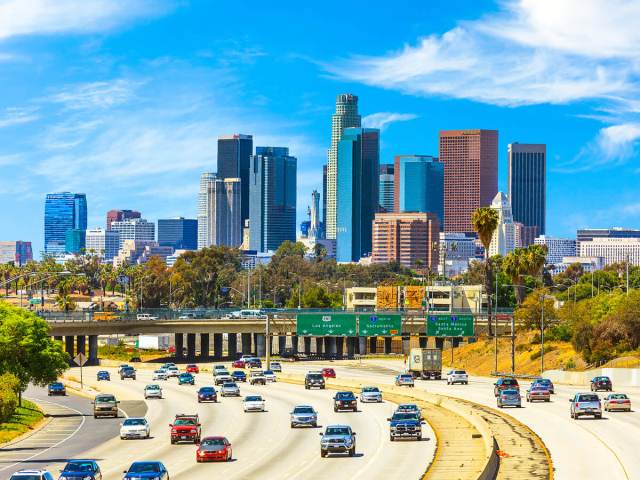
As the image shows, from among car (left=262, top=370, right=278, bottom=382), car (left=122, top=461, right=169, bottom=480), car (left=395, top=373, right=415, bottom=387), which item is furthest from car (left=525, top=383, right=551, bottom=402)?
car (left=122, top=461, right=169, bottom=480)

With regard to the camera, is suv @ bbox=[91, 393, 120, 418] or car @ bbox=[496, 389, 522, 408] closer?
car @ bbox=[496, 389, 522, 408]

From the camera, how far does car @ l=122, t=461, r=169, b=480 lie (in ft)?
146

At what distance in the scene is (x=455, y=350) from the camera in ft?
577

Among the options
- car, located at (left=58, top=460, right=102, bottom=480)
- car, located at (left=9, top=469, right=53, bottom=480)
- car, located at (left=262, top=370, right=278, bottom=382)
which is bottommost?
car, located at (left=262, top=370, right=278, bottom=382)

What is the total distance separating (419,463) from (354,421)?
76.8 feet

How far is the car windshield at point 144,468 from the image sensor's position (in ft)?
148

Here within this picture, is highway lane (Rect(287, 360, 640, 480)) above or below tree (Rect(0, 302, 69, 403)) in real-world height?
below

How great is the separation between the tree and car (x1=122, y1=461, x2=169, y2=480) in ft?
124

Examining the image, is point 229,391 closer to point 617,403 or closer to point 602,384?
point 602,384

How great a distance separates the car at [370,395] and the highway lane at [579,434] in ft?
22.2

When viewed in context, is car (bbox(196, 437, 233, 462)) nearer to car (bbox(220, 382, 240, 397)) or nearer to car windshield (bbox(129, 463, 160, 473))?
car windshield (bbox(129, 463, 160, 473))

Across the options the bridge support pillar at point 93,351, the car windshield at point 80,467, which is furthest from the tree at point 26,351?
the bridge support pillar at point 93,351

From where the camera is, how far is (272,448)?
61.3m

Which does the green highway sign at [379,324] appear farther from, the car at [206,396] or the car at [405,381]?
the car at [206,396]
